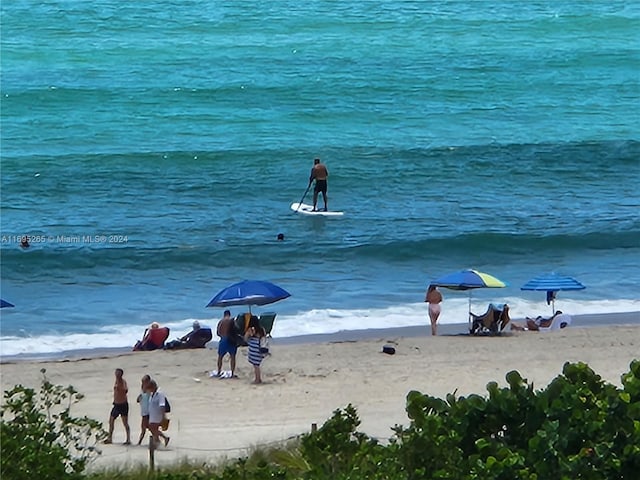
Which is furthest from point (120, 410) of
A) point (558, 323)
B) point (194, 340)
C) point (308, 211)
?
point (308, 211)

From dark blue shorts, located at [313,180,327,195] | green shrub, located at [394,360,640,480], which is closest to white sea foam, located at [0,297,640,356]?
dark blue shorts, located at [313,180,327,195]

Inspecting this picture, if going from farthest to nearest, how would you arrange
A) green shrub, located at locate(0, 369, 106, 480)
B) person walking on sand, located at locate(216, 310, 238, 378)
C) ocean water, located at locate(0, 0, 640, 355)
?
ocean water, located at locate(0, 0, 640, 355) < person walking on sand, located at locate(216, 310, 238, 378) < green shrub, located at locate(0, 369, 106, 480)

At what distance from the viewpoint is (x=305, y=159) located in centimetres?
3184

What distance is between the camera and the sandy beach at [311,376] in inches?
537

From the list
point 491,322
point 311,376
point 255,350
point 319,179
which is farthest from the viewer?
point 319,179

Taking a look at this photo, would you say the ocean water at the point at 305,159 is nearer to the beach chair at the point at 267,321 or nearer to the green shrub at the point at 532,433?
the beach chair at the point at 267,321

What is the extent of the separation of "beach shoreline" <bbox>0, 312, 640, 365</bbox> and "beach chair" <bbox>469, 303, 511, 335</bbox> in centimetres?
26

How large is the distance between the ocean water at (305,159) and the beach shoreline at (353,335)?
13.3 inches

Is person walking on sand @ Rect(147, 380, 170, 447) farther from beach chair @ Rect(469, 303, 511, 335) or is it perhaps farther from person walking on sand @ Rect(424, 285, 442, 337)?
beach chair @ Rect(469, 303, 511, 335)

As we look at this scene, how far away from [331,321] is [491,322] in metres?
2.51

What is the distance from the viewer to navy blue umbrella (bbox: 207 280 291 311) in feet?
56.0

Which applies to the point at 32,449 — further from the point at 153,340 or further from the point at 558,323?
the point at 558,323

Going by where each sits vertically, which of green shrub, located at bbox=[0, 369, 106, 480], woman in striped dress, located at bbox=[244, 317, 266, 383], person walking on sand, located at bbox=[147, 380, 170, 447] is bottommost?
green shrub, located at bbox=[0, 369, 106, 480]

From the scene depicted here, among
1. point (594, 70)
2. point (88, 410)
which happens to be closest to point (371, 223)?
point (88, 410)
